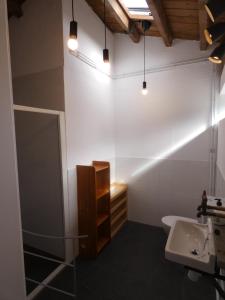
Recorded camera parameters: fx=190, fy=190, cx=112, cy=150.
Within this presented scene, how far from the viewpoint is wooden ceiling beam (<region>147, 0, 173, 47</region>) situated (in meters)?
1.94

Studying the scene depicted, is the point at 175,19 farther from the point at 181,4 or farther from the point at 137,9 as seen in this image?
the point at 137,9

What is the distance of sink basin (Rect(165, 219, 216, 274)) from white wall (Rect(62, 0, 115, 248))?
1.28m

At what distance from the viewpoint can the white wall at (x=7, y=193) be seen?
1081 mm

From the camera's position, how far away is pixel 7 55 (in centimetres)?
110

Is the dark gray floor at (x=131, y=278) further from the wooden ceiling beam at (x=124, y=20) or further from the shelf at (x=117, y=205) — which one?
the wooden ceiling beam at (x=124, y=20)

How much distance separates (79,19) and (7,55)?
5.73 ft

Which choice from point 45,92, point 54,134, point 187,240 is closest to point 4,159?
point 54,134

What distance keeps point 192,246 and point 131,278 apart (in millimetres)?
881

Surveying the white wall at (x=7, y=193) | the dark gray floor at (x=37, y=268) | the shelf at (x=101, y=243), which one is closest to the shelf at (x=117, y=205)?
the shelf at (x=101, y=243)

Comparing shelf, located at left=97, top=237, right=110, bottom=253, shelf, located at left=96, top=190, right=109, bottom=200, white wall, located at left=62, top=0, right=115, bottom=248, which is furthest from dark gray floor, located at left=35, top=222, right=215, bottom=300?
shelf, located at left=96, top=190, right=109, bottom=200

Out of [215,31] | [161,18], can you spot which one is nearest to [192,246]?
[215,31]

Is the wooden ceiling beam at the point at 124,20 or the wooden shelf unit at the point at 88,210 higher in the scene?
the wooden ceiling beam at the point at 124,20

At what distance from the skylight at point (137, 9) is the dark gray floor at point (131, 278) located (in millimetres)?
3115

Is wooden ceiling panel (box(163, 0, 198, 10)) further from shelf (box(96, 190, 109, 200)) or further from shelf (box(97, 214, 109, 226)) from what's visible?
shelf (box(97, 214, 109, 226))
